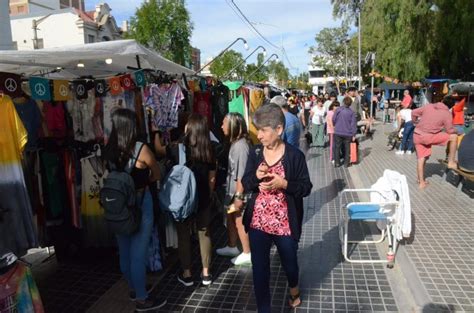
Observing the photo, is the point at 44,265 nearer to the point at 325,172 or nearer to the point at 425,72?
the point at 325,172

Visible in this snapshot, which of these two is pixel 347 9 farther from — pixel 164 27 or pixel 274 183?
pixel 274 183

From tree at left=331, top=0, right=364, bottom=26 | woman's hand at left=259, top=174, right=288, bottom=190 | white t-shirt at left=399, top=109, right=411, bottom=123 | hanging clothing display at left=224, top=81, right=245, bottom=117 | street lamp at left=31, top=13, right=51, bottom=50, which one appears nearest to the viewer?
woman's hand at left=259, top=174, right=288, bottom=190

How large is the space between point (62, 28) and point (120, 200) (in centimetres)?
4255

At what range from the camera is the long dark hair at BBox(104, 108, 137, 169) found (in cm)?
323

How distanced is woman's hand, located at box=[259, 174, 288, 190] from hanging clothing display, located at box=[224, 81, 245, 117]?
5633 mm

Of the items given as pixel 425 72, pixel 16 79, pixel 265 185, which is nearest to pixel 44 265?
pixel 16 79

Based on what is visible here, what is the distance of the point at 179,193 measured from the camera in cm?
366

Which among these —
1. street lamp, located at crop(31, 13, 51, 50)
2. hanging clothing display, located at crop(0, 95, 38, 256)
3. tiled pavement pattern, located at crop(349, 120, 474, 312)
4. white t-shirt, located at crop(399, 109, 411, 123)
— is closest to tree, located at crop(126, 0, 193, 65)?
street lamp, located at crop(31, 13, 51, 50)

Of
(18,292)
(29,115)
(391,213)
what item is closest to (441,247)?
(391,213)

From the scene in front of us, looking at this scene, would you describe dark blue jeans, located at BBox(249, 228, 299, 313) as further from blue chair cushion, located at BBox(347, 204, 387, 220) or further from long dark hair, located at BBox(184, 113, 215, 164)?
blue chair cushion, located at BBox(347, 204, 387, 220)

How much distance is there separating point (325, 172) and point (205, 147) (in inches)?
233

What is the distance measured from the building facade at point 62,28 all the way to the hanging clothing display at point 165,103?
37748mm

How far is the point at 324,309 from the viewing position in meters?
3.44

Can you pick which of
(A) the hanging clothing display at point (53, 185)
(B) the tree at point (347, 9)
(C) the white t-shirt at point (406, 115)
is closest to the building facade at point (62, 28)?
(B) the tree at point (347, 9)
